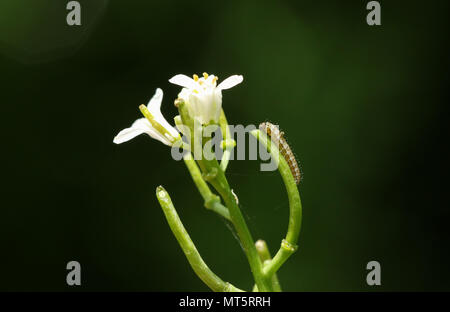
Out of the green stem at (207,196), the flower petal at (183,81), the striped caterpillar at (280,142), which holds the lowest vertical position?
the green stem at (207,196)

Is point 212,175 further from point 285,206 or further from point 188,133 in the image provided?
point 285,206

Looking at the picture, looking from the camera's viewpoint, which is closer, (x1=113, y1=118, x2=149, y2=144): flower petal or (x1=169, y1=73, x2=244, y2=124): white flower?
(x1=169, y1=73, x2=244, y2=124): white flower

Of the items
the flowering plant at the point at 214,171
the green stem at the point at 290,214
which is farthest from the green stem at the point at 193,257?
the green stem at the point at 290,214

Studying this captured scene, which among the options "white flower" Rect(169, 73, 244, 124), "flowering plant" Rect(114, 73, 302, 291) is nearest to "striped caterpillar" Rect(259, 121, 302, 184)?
"flowering plant" Rect(114, 73, 302, 291)

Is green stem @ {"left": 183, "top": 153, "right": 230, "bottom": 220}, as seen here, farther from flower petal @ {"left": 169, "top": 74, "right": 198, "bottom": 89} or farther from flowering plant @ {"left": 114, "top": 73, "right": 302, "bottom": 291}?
flower petal @ {"left": 169, "top": 74, "right": 198, "bottom": 89}

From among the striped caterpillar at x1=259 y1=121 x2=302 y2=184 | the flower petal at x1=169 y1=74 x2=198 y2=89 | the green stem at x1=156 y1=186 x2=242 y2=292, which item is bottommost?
the green stem at x1=156 y1=186 x2=242 y2=292

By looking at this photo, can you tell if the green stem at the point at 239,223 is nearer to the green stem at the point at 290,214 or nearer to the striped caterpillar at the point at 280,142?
the green stem at the point at 290,214

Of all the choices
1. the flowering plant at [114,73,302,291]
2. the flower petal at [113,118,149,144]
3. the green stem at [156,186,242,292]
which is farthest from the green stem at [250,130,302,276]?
the flower petal at [113,118,149,144]

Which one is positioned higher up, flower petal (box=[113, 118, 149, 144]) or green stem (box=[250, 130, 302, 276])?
flower petal (box=[113, 118, 149, 144])
